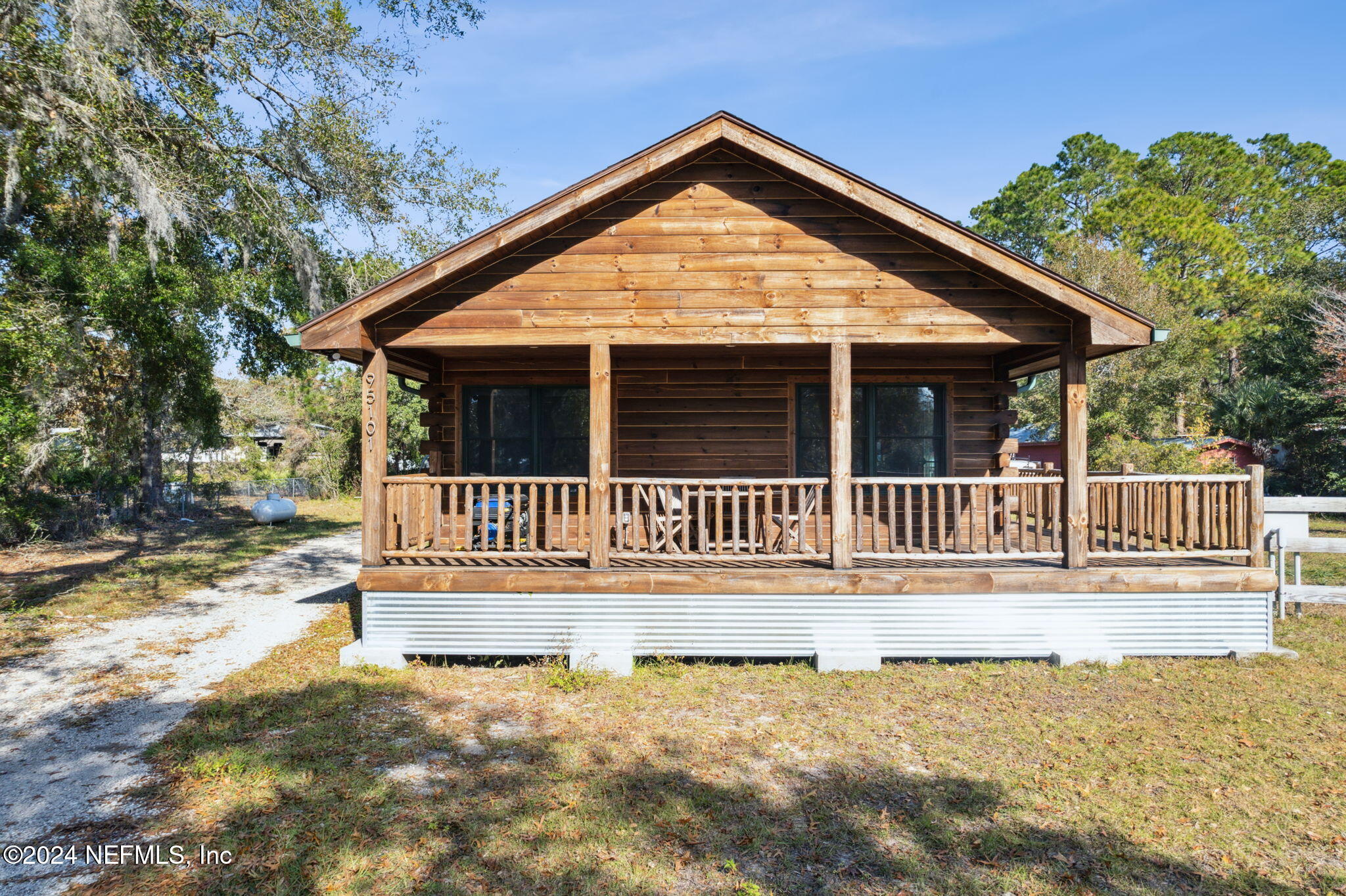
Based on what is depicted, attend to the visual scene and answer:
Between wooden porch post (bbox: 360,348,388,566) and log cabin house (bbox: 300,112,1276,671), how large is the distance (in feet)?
0.08

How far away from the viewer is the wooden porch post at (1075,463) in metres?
7.34

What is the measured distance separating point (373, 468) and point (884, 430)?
22.1ft

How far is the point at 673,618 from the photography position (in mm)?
7312

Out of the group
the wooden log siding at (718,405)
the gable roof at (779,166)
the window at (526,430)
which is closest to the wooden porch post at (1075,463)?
the gable roof at (779,166)

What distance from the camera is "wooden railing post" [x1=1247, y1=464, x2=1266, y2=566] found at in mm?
7359

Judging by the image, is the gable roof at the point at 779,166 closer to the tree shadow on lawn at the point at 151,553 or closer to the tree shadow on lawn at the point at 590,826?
the tree shadow on lawn at the point at 590,826

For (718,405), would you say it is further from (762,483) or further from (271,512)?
(271,512)

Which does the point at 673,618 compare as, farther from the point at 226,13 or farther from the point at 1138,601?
the point at 226,13

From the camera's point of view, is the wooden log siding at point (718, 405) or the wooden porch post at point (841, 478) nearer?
the wooden porch post at point (841, 478)

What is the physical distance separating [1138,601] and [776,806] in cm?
498

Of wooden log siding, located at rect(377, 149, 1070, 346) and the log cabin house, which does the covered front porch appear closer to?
the log cabin house

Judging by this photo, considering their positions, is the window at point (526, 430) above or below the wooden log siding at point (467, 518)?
above

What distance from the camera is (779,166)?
24.6ft

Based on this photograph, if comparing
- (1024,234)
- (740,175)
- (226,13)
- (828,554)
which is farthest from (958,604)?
(1024,234)
